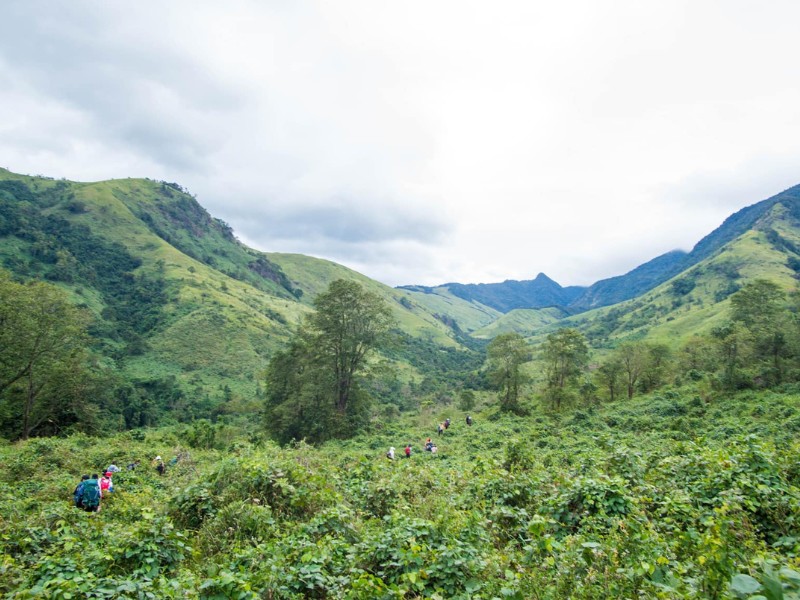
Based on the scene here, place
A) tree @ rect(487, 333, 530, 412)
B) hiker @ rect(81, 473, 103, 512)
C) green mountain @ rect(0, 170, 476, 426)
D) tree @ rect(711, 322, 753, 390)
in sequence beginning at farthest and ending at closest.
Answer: green mountain @ rect(0, 170, 476, 426), tree @ rect(487, 333, 530, 412), tree @ rect(711, 322, 753, 390), hiker @ rect(81, 473, 103, 512)

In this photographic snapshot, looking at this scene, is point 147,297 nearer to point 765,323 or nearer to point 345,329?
point 345,329

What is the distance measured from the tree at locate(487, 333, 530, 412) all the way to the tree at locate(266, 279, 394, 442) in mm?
17202

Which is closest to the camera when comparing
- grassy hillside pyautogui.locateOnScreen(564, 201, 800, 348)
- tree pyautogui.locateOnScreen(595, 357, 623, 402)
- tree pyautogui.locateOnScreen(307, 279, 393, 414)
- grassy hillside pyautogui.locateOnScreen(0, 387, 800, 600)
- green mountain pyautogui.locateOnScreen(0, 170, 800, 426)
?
grassy hillside pyautogui.locateOnScreen(0, 387, 800, 600)

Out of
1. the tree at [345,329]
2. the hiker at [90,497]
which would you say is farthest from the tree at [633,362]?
the hiker at [90,497]

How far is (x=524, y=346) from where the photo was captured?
165ft

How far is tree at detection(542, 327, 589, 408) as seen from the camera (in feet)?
152

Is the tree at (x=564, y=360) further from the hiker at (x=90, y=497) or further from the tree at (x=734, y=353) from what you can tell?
the hiker at (x=90, y=497)

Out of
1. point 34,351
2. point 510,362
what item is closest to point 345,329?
point 510,362

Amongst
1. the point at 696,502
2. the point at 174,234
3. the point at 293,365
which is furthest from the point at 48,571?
the point at 174,234

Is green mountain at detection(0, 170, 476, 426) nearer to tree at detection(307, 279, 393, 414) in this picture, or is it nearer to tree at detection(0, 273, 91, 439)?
tree at detection(307, 279, 393, 414)

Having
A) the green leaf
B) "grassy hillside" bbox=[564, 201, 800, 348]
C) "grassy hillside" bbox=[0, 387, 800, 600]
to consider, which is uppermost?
"grassy hillside" bbox=[564, 201, 800, 348]

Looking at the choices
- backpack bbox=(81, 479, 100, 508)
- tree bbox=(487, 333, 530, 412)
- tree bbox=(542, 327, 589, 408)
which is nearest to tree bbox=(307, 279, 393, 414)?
tree bbox=(487, 333, 530, 412)

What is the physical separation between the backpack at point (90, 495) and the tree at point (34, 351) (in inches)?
1164

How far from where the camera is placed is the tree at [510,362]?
49.6 meters
